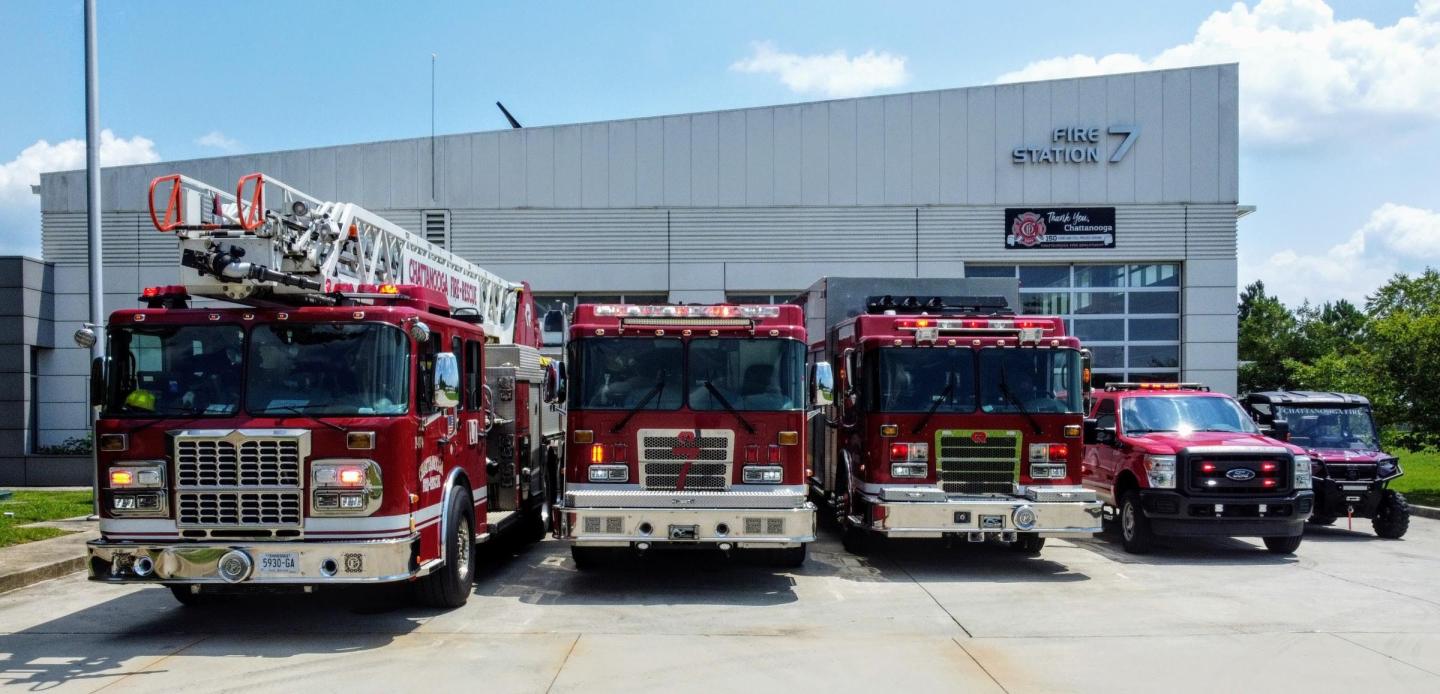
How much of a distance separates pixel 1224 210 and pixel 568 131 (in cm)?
1593

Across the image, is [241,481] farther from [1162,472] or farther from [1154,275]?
[1154,275]

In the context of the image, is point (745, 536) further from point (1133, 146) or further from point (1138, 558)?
point (1133, 146)

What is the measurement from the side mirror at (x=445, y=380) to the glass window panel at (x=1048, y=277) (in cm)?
1889

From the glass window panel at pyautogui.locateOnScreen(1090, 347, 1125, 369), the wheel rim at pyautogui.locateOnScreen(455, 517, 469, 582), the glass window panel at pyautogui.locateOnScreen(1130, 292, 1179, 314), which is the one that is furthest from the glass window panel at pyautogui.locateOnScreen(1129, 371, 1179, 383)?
the wheel rim at pyautogui.locateOnScreen(455, 517, 469, 582)

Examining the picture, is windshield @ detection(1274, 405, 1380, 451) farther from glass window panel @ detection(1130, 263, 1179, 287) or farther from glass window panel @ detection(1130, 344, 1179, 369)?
glass window panel @ detection(1130, 263, 1179, 287)

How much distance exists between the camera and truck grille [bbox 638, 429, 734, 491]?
391 inches

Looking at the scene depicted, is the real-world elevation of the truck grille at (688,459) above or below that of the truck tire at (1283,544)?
above

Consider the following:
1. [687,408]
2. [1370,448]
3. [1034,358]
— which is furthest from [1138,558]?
[687,408]

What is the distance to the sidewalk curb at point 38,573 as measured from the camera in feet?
34.2

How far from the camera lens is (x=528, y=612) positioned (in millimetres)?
9219

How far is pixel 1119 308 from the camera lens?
24531mm

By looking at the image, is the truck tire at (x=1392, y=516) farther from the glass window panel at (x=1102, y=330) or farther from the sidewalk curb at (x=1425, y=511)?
the glass window panel at (x=1102, y=330)

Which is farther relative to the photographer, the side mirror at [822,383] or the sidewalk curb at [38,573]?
the sidewalk curb at [38,573]

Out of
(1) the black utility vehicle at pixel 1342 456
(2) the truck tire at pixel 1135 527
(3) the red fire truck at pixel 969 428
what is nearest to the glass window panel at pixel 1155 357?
(1) the black utility vehicle at pixel 1342 456
